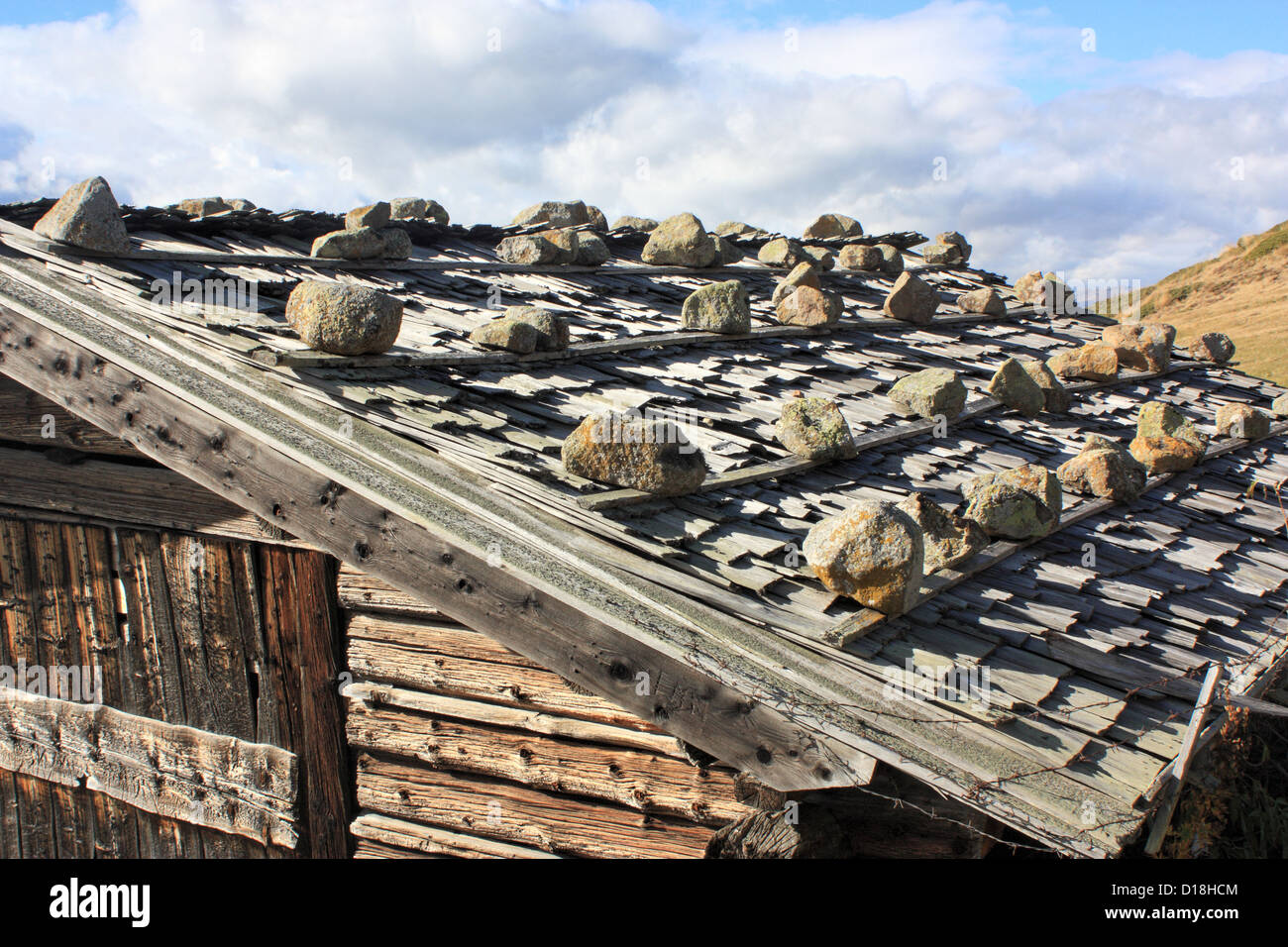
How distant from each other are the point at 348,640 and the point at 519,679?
900 millimetres

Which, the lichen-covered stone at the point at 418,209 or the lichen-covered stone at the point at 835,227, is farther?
the lichen-covered stone at the point at 835,227

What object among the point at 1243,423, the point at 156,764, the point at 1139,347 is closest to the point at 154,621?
the point at 156,764

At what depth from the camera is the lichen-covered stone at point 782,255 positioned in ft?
28.6

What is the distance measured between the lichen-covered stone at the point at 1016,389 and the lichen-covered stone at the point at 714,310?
73.0 inches

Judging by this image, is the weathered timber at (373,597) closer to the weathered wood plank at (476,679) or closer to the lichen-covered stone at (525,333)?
the weathered wood plank at (476,679)

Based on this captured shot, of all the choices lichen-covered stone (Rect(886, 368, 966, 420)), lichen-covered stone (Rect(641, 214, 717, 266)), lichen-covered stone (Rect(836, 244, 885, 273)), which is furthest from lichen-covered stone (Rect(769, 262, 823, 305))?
lichen-covered stone (Rect(836, 244, 885, 273))

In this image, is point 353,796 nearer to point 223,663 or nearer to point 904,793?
point 223,663

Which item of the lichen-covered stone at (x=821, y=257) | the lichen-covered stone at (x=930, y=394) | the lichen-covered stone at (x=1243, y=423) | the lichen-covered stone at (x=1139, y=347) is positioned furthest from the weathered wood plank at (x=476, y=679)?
the lichen-covered stone at (x=1139, y=347)

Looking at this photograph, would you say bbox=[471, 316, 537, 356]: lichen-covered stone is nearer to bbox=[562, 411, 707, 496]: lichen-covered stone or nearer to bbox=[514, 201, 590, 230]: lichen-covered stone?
bbox=[562, 411, 707, 496]: lichen-covered stone

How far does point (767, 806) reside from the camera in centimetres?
325

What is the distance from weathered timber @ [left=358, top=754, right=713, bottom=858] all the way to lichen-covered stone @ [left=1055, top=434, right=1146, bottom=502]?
A: 2.97 metres

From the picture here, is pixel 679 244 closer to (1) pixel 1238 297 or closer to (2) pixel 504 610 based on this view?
(2) pixel 504 610
